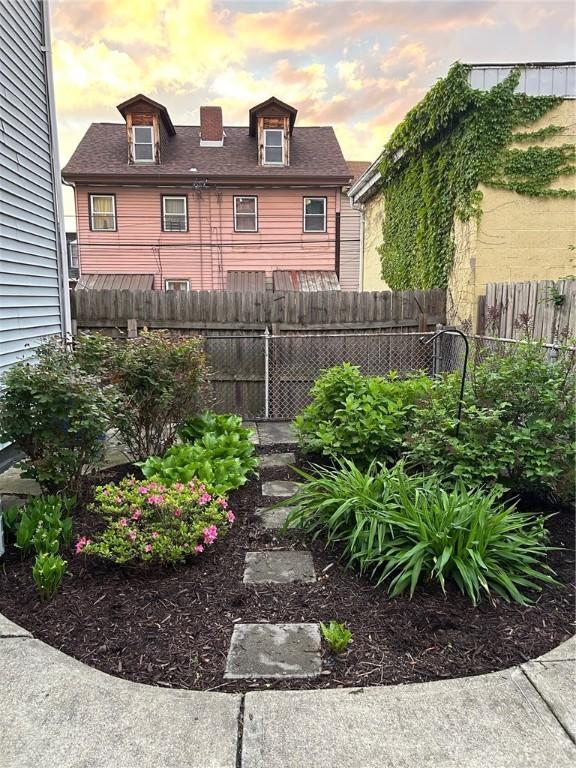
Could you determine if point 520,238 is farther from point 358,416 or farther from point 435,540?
point 435,540

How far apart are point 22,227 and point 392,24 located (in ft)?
13.6

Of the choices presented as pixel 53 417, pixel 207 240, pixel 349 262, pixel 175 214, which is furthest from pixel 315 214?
Answer: pixel 53 417

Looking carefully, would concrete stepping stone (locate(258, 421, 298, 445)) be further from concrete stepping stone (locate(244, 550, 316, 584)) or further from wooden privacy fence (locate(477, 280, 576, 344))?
wooden privacy fence (locate(477, 280, 576, 344))

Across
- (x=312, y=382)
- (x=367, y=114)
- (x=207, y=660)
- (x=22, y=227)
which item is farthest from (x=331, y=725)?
(x=367, y=114)

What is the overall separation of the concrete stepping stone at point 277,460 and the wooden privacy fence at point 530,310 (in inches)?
99.9

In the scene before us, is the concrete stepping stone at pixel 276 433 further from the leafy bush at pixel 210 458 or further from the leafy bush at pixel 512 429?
the leafy bush at pixel 512 429

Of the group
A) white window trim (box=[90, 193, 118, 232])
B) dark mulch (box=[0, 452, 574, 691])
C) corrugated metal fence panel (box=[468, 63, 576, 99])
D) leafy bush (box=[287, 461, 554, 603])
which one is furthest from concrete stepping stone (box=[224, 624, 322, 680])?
white window trim (box=[90, 193, 118, 232])

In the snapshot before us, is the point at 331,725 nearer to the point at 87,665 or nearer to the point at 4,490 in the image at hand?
the point at 87,665

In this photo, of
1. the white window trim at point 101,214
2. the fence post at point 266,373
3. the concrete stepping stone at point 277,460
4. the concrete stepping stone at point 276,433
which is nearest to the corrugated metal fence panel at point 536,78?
the fence post at point 266,373

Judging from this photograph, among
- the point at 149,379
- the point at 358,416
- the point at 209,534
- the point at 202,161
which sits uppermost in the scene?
the point at 202,161

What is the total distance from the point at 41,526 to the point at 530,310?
17.1ft

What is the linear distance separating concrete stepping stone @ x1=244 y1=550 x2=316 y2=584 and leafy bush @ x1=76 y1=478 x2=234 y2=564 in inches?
10.9

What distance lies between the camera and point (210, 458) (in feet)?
13.6

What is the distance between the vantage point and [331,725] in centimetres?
169
